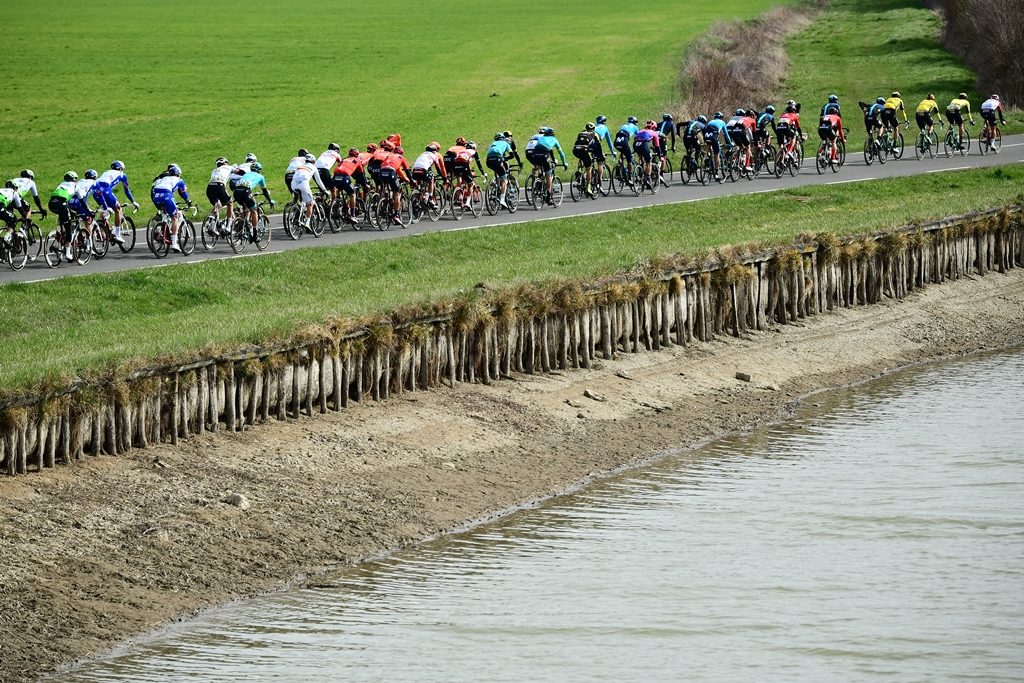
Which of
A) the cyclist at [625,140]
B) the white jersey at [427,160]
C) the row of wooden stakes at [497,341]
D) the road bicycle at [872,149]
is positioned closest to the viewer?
the row of wooden stakes at [497,341]

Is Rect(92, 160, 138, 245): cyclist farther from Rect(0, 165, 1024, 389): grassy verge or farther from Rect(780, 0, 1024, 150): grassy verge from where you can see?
Rect(780, 0, 1024, 150): grassy verge

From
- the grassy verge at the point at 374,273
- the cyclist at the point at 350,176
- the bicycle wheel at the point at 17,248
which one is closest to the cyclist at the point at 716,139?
the grassy verge at the point at 374,273

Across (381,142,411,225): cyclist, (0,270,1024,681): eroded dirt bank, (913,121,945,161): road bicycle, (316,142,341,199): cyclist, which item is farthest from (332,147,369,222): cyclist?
(913,121,945,161): road bicycle

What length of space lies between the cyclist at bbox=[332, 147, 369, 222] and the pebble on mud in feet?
55.0

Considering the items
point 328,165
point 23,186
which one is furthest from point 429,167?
point 23,186

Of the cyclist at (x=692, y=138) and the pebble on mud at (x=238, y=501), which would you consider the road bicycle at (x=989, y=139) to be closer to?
the cyclist at (x=692, y=138)

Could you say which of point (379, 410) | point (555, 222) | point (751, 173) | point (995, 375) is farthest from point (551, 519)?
point (751, 173)

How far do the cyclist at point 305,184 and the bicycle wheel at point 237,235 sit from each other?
1.56 m

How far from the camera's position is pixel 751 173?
133ft

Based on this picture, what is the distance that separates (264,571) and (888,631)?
5175mm

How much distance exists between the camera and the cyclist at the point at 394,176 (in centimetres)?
3062

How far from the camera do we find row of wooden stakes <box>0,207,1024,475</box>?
1448cm

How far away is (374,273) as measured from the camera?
26.3m

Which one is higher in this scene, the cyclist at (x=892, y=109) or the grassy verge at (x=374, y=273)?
the cyclist at (x=892, y=109)
